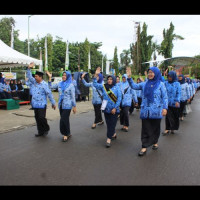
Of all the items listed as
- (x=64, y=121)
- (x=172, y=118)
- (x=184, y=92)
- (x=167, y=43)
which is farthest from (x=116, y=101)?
(x=167, y=43)

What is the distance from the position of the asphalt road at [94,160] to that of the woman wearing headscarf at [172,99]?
37 cm

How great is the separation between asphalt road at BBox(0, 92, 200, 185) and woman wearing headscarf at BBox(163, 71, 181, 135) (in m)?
0.37

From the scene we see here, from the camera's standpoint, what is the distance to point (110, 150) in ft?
16.4

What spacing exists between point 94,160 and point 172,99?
3375mm

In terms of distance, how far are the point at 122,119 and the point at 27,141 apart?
326 cm

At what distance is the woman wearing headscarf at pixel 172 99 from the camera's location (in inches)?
252

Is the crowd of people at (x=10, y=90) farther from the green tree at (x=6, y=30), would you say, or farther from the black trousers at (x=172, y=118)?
the green tree at (x=6, y=30)

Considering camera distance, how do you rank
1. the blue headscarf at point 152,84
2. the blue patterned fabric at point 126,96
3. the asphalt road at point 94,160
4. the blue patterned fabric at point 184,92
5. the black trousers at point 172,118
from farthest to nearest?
the blue patterned fabric at point 184,92, the blue patterned fabric at point 126,96, the black trousers at point 172,118, the blue headscarf at point 152,84, the asphalt road at point 94,160

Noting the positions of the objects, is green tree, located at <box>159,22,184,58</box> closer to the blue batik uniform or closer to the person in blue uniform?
the person in blue uniform

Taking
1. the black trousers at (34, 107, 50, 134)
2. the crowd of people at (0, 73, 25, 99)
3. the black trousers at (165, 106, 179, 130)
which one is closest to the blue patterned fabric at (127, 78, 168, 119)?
the black trousers at (165, 106, 179, 130)

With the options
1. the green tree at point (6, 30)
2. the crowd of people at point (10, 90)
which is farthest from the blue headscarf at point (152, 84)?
the green tree at point (6, 30)
